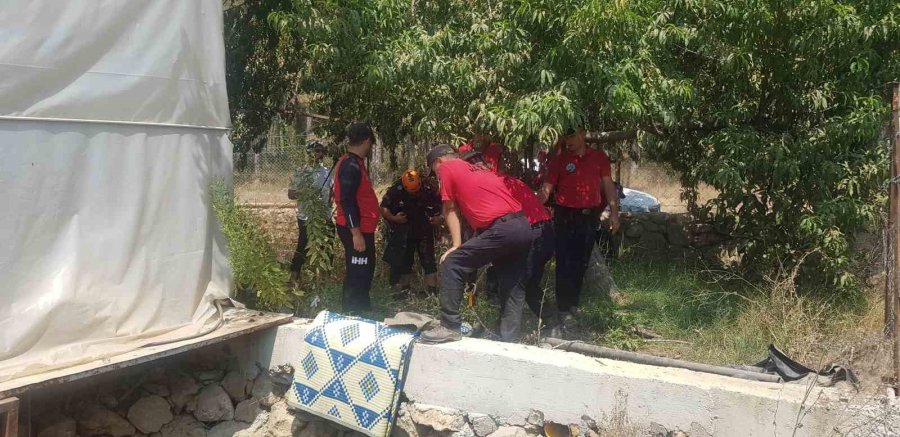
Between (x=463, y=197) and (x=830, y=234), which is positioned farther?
(x=830, y=234)

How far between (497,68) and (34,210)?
Answer: 2.87 m

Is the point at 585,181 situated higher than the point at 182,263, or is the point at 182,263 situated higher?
the point at 585,181

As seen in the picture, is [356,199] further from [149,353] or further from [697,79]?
[697,79]

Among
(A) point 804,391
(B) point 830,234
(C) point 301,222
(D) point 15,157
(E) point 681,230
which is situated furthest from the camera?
(E) point 681,230

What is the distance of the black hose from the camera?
13.0 ft

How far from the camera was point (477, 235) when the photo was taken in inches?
188

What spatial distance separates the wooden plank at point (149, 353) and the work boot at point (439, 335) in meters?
1.12

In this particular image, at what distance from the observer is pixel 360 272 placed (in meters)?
5.57

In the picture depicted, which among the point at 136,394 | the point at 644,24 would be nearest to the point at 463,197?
the point at 644,24

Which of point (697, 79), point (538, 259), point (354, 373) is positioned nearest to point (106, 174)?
point (354, 373)

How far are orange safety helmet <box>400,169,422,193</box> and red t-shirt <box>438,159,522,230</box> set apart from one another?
1.86 metres

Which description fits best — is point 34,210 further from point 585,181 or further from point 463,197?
point 585,181

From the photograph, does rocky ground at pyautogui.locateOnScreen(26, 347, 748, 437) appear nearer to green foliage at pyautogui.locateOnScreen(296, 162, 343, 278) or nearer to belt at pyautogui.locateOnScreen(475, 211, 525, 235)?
green foliage at pyautogui.locateOnScreen(296, 162, 343, 278)

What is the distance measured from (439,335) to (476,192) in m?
0.91
